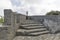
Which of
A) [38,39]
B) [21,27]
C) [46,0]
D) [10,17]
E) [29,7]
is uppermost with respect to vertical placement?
[46,0]

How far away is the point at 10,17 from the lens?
12.3 feet

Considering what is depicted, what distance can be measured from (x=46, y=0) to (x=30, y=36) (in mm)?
5572

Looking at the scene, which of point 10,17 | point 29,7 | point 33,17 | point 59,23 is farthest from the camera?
point 29,7

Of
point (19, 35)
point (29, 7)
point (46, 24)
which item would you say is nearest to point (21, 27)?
point (19, 35)

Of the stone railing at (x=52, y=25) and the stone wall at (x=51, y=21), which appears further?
the stone wall at (x=51, y=21)

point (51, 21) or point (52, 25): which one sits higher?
point (51, 21)

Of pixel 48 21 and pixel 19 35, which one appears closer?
pixel 19 35

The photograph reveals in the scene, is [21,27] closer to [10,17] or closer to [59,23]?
[10,17]

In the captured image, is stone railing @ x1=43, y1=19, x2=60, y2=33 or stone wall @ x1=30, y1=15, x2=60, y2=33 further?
stone wall @ x1=30, y1=15, x2=60, y2=33

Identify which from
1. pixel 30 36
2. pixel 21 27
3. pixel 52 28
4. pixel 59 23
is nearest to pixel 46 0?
pixel 59 23

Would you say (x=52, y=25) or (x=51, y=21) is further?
(x=51, y=21)

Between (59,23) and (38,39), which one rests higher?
(59,23)

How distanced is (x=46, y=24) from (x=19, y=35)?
232 cm

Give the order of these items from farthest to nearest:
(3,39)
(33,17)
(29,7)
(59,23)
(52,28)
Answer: (29,7), (33,17), (59,23), (52,28), (3,39)
